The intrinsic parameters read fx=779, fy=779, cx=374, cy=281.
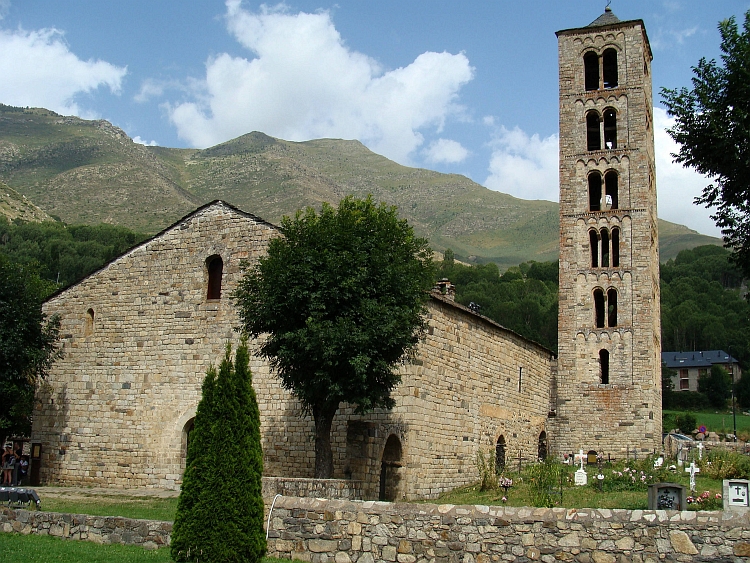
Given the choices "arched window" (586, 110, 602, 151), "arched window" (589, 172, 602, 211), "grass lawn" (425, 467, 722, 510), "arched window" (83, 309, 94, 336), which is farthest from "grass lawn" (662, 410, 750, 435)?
"arched window" (83, 309, 94, 336)

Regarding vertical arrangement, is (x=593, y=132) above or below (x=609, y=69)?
below

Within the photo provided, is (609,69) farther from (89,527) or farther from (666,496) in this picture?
(89,527)

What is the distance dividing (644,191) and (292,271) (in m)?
22.2

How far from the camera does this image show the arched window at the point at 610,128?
37.2m

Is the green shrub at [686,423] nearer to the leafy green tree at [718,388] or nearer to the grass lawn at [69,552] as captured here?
the leafy green tree at [718,388]

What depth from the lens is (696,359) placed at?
90.8 metres

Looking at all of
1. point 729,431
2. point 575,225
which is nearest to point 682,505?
point 575,225

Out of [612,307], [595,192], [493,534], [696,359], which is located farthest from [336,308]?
[696,359]

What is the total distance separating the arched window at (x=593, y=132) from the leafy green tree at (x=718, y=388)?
51.7m

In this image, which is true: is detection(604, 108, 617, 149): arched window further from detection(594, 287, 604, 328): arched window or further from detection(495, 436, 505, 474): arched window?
detection(495, 436, 505, 474): arched window

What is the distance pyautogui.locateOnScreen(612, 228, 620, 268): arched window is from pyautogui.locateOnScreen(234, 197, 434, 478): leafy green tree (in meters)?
18.1

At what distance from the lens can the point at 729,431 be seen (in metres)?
60.4

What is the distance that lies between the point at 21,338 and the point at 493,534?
1663 centimetres

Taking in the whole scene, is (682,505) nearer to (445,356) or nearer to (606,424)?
(445,356)
